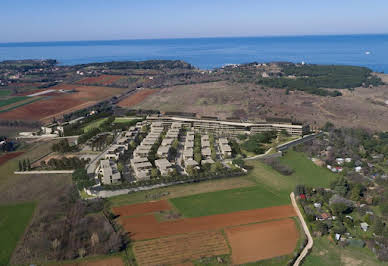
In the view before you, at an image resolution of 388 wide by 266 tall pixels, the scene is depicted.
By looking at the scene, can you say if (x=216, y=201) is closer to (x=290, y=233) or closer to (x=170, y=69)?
(x=290, y=233)

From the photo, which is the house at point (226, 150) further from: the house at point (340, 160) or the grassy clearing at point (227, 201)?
the house at point (340, 160)

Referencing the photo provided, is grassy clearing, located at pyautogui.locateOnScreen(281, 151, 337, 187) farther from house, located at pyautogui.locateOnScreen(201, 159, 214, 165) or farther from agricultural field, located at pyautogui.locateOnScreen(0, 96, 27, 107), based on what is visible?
agricultural field, located at pyautogui.locateOnScreen(0, 96, 27, 107)

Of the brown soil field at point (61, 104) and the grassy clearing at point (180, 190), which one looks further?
the brown soil field at point (61, 104)

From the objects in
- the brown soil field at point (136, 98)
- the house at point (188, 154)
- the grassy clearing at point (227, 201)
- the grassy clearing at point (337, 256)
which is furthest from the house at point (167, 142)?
the brown soil field at point (136, 98)

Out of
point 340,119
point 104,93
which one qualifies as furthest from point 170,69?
point 340,119

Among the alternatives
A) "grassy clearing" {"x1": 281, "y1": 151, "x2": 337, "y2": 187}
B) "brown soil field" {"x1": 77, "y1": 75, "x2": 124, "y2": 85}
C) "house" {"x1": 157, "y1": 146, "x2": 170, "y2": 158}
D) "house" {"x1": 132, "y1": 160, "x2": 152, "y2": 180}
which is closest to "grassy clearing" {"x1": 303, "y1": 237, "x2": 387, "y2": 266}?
"grassy clearing" {"x1": 281, "y1": 151, "x2": 337, "y2": 187}

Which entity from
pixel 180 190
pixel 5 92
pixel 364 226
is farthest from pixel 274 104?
pixel 5 92
